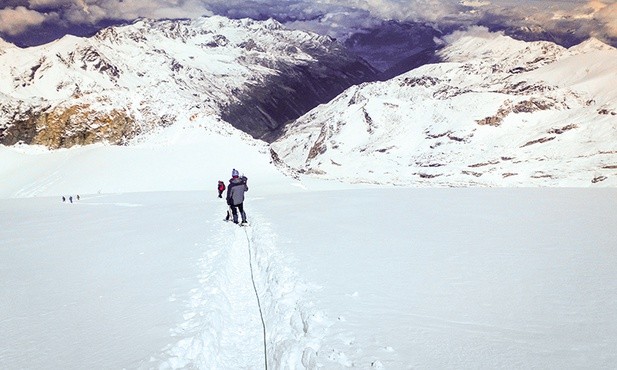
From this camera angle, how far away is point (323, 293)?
26.8 feet

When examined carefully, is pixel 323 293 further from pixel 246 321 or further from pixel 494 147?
pixel 494 147

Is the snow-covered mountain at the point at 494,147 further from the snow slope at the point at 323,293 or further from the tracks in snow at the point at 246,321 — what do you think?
the tracks in snow at the point at 246,321

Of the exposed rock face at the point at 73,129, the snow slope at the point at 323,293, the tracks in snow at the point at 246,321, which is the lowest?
the tracks in snow at the point at 246,321

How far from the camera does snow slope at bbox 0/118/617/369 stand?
18.9ft

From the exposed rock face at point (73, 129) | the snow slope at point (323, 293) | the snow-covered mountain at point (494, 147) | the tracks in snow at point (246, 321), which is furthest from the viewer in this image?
the snow-covered mountain at point (494, 147)

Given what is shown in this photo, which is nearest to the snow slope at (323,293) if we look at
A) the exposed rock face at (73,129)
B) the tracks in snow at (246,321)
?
the tracks in snow at (246,321)

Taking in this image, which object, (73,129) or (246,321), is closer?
(246,321)

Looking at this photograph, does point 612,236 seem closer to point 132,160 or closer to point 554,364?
point 554,364

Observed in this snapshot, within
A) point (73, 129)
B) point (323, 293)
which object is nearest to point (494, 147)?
point (73, 129)

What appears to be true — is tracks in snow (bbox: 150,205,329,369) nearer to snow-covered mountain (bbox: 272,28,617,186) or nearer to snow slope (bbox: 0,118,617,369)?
snow slope (bbox: 0,118,617,369)

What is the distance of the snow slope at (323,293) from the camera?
5762mm

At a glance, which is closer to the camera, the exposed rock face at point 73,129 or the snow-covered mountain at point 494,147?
the exposed rock face at point 73,129

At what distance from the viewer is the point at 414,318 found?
6.61 meters

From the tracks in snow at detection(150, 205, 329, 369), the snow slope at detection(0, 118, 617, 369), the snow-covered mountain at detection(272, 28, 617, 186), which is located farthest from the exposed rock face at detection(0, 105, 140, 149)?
the snow-covered mountain at detection(272, 28, 617, 186)
